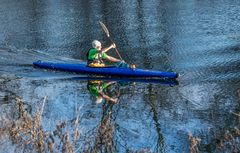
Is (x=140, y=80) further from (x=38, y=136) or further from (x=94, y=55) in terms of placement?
(x=38, y=136)

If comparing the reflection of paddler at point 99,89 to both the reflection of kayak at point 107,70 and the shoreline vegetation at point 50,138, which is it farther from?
the shoreline vegetation at point 50,138

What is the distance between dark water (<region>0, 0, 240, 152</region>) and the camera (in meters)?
11.7

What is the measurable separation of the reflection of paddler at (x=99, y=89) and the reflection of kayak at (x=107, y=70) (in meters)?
0.46

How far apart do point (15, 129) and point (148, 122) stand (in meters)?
4.14

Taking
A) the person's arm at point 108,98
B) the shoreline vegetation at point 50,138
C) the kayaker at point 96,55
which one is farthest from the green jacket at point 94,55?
the shoreline vegetation at point 50,138

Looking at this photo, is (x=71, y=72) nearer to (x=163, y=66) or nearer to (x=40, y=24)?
(x=163, y=66)

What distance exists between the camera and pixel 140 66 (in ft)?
58.4

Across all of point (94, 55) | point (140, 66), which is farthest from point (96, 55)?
point (140, 66)

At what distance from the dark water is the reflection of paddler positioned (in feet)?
0.66

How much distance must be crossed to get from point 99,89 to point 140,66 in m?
2.78

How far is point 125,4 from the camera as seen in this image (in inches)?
1387

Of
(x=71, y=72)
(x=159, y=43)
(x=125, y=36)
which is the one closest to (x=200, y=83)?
(x=71, y=72)

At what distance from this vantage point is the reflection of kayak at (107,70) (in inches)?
624

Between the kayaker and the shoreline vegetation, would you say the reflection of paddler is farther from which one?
the shoreline vegetation
